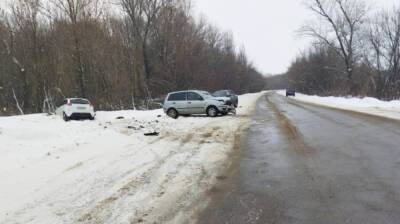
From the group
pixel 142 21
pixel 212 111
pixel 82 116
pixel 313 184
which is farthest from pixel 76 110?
pixel 142 21

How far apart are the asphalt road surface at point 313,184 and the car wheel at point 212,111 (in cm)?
1186

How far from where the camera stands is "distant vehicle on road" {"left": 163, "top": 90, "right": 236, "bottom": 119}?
23.3 meters

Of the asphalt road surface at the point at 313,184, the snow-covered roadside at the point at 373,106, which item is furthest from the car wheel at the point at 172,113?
the asphalt road surface at the point at 313,184

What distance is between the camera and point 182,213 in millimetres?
5148

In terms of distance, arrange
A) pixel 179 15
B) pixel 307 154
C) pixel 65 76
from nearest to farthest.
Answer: pixel 307 154 < pixel 65 76 < pixel 179 15

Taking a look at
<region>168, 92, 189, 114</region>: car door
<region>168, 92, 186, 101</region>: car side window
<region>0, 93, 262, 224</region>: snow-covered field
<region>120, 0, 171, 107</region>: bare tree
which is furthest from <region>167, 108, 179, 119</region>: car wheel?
<region>120, 0, 171, 107</region>: bare tree

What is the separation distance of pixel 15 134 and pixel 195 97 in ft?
43.0

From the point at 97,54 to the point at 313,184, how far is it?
3439 cm

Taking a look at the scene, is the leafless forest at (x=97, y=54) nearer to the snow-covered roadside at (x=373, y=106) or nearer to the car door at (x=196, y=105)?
the car door at (x=196, y=105)

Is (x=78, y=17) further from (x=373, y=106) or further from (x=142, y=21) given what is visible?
(x=373, y=106)

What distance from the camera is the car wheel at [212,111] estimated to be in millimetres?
23163

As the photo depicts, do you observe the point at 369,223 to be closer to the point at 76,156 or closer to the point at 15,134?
the point at 76,156

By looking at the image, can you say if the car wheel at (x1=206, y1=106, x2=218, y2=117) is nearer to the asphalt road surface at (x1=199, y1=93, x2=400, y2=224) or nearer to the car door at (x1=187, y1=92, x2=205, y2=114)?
the car door at (x1=187, y1=92, x2=205, y2=114)

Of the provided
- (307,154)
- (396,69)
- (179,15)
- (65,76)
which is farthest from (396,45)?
(307,154)
